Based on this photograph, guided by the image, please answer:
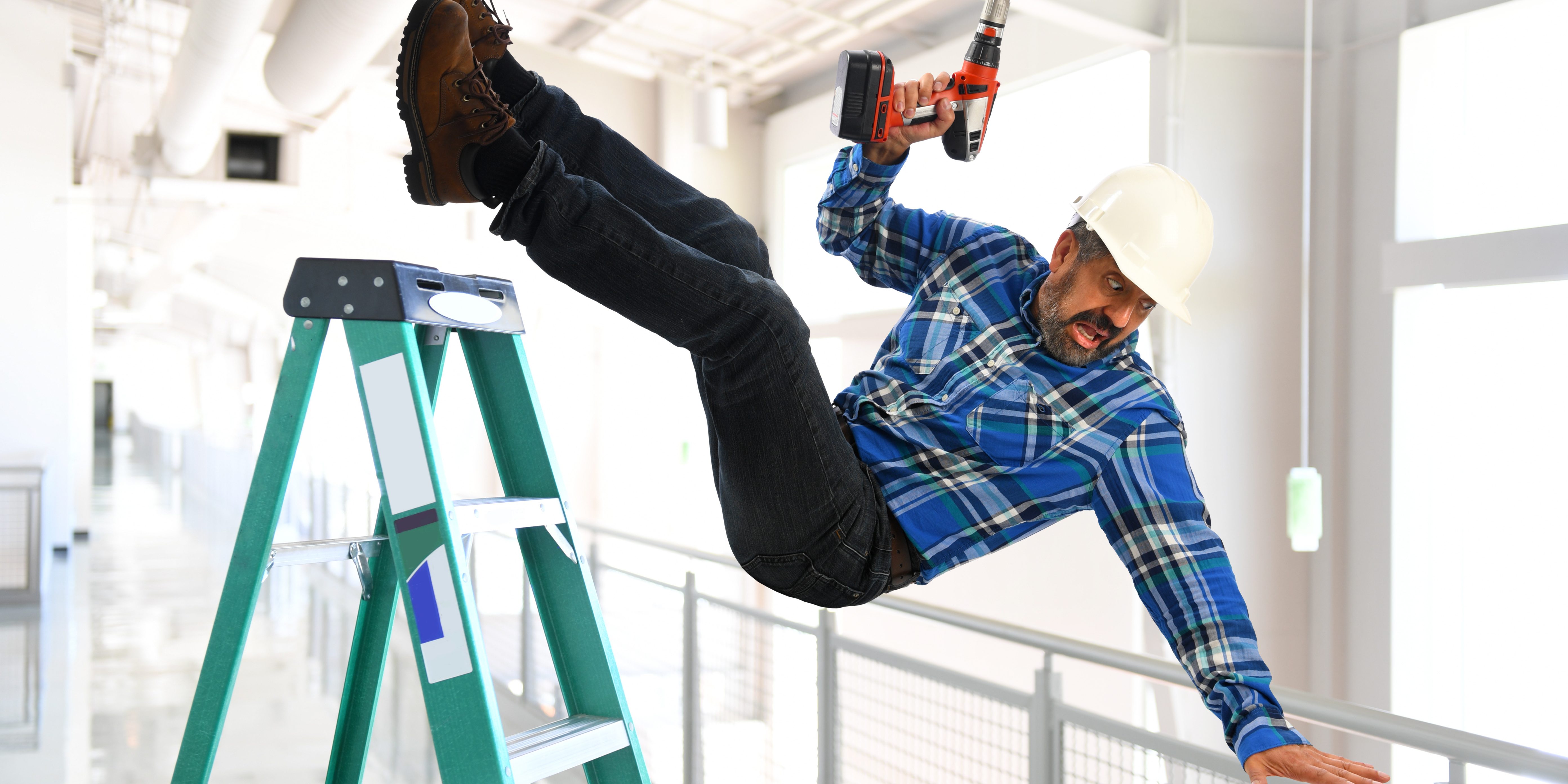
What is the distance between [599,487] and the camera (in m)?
10.4

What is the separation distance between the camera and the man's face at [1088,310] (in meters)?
1.75

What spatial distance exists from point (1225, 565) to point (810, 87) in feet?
27.6

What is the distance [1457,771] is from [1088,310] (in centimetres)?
89

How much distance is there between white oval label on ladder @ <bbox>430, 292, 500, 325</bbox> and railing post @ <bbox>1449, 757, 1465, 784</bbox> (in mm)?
1601

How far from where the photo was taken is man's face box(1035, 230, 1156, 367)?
175 cm

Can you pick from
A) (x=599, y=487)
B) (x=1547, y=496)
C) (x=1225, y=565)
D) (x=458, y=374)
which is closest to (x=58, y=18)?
(x=458, y=374)

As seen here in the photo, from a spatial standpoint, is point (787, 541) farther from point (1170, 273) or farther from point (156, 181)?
point (156, 181)

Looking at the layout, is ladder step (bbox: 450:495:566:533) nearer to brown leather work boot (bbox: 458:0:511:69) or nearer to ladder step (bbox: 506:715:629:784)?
ladder step (bbox: 506:715:629:784)

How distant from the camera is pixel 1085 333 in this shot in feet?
5.80

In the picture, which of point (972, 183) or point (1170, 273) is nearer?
point (1170, 273)

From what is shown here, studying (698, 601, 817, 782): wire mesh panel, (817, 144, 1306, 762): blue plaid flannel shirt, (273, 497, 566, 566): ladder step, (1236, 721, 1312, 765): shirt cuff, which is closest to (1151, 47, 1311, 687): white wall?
(698, 601, 817, 782): wire mesh panel

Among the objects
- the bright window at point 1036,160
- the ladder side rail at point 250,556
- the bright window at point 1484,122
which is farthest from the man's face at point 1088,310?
the bright window at point 1036,160

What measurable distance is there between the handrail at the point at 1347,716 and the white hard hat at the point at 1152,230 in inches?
26.2

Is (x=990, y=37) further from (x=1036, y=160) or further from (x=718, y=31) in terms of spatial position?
(x=718, y=31)
